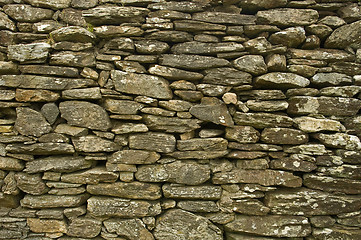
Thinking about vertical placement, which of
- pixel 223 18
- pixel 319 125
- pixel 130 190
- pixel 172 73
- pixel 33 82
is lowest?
pixel 130 190

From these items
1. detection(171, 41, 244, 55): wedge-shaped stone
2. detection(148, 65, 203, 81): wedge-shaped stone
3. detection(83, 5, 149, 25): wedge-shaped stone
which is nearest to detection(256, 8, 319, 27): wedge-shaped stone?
detection(171, 41, 244, 55): wedge-shaped stone

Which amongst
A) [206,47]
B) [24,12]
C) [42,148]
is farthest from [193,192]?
[24,12]

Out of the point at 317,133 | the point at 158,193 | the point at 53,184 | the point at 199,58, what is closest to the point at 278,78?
the point at 317,133

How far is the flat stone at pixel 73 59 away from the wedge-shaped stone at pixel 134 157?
1544mm

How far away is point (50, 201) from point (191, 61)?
3243 mm

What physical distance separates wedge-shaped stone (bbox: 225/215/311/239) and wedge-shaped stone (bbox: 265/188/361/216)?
0.36 ft

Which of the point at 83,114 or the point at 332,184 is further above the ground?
the point at 83,114

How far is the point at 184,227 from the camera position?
3.36m

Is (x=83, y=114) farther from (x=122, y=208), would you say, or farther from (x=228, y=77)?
(x=228, y=77)

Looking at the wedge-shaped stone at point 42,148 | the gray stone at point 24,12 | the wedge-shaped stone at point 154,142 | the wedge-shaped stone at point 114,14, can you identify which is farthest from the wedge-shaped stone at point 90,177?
the gray stone at point 24,12

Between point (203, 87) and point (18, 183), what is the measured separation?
3424 millimetres

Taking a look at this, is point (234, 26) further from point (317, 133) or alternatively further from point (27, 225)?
point (27, 225)

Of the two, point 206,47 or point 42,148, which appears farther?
point 206,47

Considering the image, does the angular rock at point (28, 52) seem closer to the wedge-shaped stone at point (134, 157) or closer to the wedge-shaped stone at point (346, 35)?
the wedge-shaped stone at point (134, 157)
